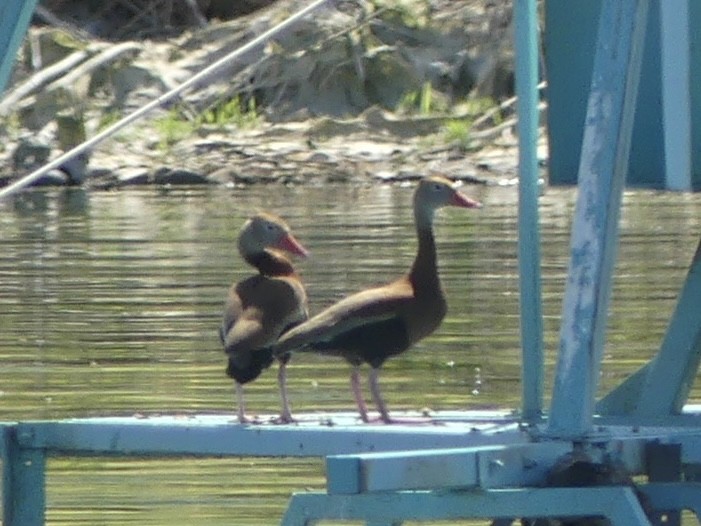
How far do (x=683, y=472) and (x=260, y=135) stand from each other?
2799 centimetres

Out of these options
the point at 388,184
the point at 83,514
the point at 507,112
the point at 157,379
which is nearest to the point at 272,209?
the point at 388,184

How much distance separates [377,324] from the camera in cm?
707

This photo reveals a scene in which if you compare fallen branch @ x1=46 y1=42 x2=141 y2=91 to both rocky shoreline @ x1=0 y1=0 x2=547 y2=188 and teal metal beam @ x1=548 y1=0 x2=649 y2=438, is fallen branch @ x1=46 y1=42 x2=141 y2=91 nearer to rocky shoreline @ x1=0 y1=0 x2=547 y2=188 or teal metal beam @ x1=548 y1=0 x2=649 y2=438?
rocky shoreline @ x1=0 y1=0 x2=547 y2=188

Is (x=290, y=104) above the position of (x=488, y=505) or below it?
above

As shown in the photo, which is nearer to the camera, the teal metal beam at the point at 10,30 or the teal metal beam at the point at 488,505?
the teal metal beam at the point at 488,505

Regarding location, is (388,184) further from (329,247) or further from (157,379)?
(157,379)

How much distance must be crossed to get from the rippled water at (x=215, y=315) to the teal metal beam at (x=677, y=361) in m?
1.90

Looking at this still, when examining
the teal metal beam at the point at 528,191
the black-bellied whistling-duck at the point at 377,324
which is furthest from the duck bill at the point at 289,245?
the teal metal beam at the point at 528,191

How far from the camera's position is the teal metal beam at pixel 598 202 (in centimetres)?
552

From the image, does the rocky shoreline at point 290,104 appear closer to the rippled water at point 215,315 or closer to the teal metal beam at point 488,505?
the rippled water at point 215,315

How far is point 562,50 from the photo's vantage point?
6.78m

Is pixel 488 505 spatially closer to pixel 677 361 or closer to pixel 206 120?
pixel 677 361

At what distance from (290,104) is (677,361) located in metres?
28.7

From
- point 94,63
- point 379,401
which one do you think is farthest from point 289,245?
point 94,63
